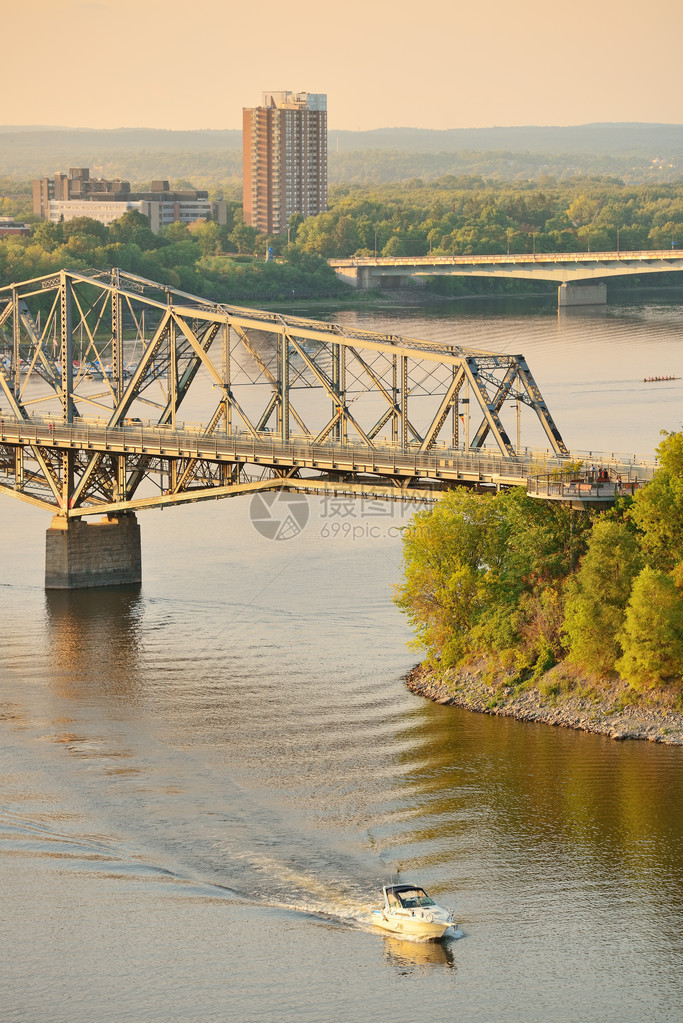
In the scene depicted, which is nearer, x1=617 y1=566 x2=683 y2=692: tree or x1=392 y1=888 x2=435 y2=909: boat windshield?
x1=392 y1=888 x2=435 y2=909: boat windshield

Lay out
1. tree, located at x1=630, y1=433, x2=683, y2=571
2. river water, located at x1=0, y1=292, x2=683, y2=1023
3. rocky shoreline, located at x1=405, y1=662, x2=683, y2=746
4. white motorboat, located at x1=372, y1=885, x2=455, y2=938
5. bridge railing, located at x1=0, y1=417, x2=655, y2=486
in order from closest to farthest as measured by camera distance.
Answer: river water, located at x1=0, y1=292, x2=683, y2=1023
white motorboat, located at x1=372, y1=885, x2=455, y2=938
rocky shoreline, located at x1=405, y1=662, x2=683, y2=746
tree, located at x1=630, y1=433, x2=683, y2=571
bridge railing, located at x1=0, y1=417, x2=655, y2=486

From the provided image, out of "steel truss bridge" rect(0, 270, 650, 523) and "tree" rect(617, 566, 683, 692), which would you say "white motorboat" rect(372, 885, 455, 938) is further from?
"steel truss bridge" rect(0, 270, 650, 523)

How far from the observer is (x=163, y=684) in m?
71.2

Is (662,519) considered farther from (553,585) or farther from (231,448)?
(231,448)

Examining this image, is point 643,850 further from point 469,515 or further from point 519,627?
point 469,515

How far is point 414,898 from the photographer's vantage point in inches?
1876

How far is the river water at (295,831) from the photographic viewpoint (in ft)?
149

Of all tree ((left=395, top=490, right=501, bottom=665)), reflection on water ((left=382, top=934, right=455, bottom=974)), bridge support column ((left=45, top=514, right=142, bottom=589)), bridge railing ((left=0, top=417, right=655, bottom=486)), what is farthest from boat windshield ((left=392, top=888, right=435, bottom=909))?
bridge support column ((left=45, top=514, right=142, bottom=589))

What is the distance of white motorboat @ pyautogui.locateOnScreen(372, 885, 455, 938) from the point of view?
46969 millimetres

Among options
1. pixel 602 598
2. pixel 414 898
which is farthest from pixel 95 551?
pixel 414 898

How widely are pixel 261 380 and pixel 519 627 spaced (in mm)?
91630

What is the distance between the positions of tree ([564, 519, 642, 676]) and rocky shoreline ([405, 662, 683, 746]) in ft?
3.46

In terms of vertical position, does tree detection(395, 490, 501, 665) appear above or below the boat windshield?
above

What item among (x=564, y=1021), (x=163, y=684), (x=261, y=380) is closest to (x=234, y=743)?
(x=163, y=684)
